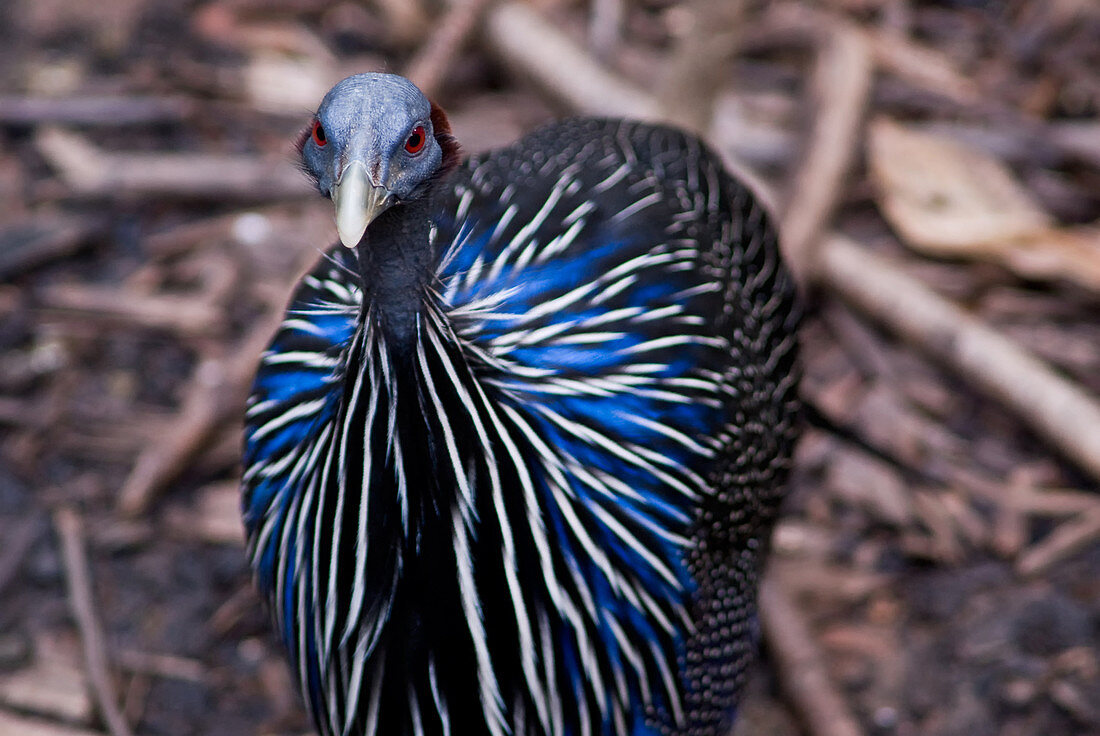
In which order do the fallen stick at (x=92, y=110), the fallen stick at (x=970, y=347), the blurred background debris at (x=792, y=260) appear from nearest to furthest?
the blurred background debris at (x=792, y=260) → the fallen stick at (x=970, y=347) → the fallen stick at (x=92, y=110)

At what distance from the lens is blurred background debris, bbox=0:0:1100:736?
3309 mm

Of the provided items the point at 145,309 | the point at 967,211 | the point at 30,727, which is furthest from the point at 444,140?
the point at 967,211

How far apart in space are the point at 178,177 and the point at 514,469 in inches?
125

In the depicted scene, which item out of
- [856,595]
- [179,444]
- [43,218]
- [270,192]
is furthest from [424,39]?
[856,595]

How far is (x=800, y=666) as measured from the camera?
324 centimetres

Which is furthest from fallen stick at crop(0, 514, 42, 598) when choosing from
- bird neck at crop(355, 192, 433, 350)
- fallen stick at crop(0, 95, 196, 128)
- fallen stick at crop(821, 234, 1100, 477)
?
fallen stick at crop(821, 234, 1100, 477)

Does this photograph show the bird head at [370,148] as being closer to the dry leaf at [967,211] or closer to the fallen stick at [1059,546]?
the fallen stick at [1059,546]

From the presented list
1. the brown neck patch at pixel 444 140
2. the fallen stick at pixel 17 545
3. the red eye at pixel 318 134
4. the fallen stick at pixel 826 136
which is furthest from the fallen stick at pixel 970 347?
the fallen stick at pixel 17 545

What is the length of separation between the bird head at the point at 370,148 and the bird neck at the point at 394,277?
0.04 metres

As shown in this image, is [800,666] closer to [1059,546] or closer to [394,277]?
[1059,546]

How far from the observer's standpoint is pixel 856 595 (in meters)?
3.53

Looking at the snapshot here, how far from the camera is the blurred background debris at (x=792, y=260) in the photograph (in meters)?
3.31

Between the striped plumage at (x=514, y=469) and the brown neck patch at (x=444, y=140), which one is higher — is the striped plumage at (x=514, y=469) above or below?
below

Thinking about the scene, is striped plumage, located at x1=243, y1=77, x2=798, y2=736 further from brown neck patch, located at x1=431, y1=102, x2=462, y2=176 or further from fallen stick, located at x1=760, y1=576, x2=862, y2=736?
fallen stick, located at x1=760, y1=576, x2=862, y2=736
